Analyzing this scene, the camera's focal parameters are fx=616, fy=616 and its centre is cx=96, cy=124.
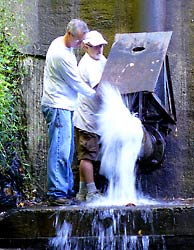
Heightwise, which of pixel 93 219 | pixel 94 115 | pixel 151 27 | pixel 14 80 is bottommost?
pixel 93 219

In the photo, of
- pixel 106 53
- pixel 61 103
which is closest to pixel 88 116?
pixel 61 103

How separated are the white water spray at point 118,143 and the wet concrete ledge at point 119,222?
89cm

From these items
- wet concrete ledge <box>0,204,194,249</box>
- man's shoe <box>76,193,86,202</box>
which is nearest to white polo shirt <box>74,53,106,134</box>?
man's shoe <box>76,193,86,202</box>

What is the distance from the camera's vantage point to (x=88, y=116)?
6.40m

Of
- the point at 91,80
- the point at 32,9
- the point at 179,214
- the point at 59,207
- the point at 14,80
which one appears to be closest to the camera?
the point at 179,214

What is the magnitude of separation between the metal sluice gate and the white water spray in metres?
0.12

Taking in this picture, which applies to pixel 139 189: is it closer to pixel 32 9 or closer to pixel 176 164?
pixel 176 164

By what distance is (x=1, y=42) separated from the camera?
658cm

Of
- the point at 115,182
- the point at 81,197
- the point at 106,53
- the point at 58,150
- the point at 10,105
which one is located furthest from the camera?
the point at 106,53

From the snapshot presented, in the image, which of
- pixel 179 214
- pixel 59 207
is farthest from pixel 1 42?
pixel 179 214

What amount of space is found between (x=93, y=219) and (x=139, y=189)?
2.13 meters

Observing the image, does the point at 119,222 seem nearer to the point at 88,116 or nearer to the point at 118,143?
the point at 118,143

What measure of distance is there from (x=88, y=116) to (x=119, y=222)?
164cm

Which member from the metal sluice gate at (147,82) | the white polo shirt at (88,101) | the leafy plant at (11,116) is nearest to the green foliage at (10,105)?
the leafy plant at (11,116)
